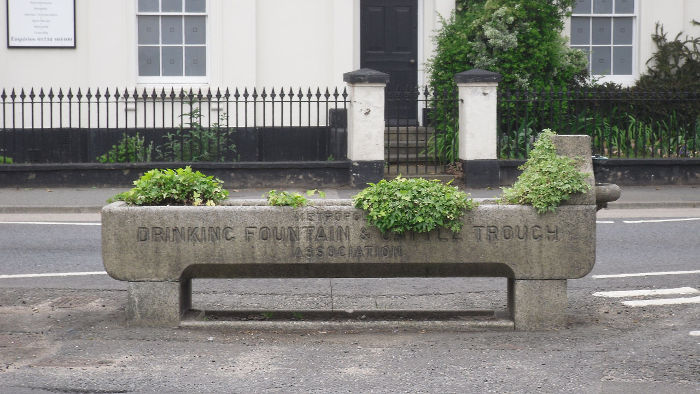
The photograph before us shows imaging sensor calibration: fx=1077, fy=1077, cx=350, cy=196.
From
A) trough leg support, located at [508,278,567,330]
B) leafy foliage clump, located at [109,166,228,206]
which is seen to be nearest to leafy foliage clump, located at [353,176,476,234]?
trough leg support, located at [508,278,567,330]

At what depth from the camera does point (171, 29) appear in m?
19.4

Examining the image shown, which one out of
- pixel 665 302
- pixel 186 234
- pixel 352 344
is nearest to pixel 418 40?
pixel 665 302

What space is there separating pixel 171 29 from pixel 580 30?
7762 millimetres

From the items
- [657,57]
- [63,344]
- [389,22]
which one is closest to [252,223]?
[63,344]

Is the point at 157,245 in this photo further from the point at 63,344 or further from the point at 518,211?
the point at 518,211

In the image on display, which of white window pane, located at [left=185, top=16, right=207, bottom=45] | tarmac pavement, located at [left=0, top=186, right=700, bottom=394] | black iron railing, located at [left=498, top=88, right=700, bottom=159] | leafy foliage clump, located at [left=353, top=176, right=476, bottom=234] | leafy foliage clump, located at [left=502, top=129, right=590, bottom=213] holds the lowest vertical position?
tarmac pavement, located at [left=0, top=186, right=700, bottom=394]

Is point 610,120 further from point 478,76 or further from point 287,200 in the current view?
point 287,200

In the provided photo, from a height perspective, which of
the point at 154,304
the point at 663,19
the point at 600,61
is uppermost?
the point at 663,19

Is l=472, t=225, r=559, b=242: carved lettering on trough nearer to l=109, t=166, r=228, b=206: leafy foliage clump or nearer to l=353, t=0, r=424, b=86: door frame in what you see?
l=109, t=166, r=228, b=206: leafy foliage clump

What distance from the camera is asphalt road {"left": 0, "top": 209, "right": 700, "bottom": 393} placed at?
6148 millimetres

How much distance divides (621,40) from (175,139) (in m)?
8.77

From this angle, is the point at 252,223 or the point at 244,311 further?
the point at 244,311

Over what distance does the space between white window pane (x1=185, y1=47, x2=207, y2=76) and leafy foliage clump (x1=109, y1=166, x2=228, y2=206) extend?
40.2 feet

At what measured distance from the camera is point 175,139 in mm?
18812
